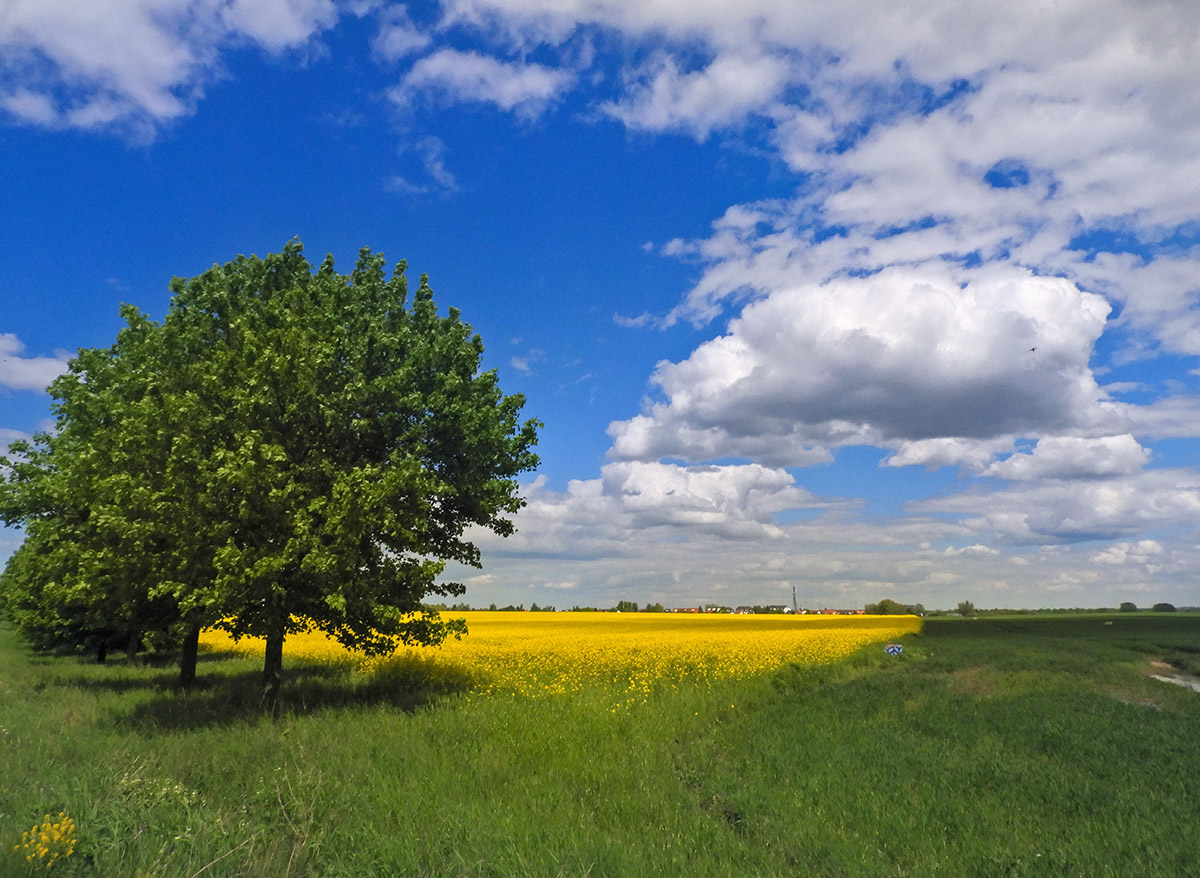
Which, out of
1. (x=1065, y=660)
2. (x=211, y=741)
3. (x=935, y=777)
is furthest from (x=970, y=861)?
(x=1065, y=660)

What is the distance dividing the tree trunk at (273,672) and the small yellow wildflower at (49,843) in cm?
997

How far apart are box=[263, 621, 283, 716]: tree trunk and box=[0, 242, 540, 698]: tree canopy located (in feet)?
0.27

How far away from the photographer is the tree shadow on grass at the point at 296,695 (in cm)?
1684

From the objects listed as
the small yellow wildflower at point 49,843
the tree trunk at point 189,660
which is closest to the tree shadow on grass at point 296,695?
the tree trunk at point 189,660

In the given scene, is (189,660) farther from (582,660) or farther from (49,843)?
(49,843)

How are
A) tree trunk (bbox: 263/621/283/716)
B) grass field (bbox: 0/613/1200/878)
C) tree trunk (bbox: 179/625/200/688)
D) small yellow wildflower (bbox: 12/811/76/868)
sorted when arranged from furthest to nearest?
tree trunk (bbox: 179/625/200/688), tree trunk (bbox: 263/621/283/716), grass field (bbox: 0/613/1200/878), small yellow wildflower (bbox: 12/811/76/868)

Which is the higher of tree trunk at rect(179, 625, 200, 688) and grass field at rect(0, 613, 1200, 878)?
tree trunk at rect(179, 625, 200, 688)

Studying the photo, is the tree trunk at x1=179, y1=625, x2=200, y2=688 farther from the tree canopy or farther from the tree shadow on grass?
the tree canopy

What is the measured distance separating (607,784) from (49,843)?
6930 mm

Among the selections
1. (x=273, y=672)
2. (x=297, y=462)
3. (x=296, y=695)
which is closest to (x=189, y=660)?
(x=296, y=695)

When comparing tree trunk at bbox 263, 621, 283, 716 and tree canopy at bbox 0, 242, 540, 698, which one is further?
tree trunk at bbox 263, 621, 283, 716

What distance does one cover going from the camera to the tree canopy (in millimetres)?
15961

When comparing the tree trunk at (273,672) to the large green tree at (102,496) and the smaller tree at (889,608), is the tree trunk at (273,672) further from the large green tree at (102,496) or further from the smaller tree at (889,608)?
the smaller tree at (889,608)

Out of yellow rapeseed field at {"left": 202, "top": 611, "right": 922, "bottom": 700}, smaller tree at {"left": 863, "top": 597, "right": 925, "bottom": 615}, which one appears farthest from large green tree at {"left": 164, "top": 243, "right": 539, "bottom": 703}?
smaller tree at {"left": 863, "top": 597, "right": 925, "bottom": 615}
